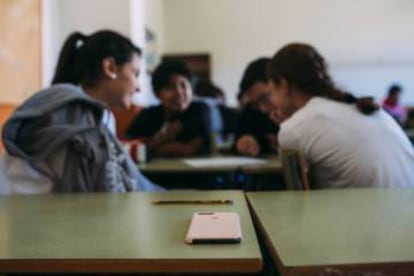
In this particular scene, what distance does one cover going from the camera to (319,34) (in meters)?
7.88

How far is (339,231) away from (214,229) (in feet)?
0.68

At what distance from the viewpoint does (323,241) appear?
76cm

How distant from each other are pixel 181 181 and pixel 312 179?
0.85 m

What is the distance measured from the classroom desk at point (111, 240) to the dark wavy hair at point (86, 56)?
2.73 feet

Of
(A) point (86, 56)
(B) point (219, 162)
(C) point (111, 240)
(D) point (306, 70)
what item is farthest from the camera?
(B) point (219, 162)

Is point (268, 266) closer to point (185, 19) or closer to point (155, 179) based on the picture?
point (155, 179)

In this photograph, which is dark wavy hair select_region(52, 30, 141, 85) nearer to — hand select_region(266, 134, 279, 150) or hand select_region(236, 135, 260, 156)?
hand select_region(236, 135, 260, 156)

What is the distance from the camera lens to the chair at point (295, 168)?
1.50 metres

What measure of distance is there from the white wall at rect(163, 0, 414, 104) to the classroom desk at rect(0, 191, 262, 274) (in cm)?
678

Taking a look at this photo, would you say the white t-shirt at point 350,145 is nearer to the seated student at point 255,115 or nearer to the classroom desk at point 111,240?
the classroom desk at point 111,240

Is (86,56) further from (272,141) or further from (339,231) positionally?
(339,231)

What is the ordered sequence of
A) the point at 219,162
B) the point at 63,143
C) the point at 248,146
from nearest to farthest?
the point at 63,143, the point at 219,162, the point at 248,146

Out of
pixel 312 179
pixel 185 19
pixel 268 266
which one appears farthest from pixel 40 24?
pixel 185 19

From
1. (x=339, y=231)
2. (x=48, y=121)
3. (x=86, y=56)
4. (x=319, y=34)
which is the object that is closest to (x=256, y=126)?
(x=86, y=56)
